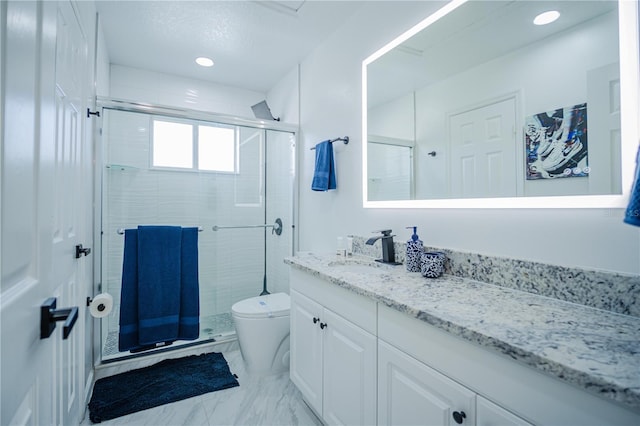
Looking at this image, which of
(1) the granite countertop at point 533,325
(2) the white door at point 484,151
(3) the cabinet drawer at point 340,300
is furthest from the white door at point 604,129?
(3) the cabinet drawer at point 340,300

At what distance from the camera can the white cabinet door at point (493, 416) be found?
2.18 feet

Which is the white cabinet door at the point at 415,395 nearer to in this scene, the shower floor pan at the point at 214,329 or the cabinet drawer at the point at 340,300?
the cabinet drawer at the point at 340,300

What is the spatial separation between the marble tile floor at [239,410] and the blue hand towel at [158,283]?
0.54 metres

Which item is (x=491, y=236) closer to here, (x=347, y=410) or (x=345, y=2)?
(x=347, y=410)

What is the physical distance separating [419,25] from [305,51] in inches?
47.9

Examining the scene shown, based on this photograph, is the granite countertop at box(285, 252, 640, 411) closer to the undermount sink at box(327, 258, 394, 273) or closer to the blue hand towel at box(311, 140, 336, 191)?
the undermount sink at box(327, 258, 394, 273)

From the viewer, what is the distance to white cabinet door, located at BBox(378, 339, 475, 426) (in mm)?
785

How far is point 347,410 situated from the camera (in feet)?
4.04

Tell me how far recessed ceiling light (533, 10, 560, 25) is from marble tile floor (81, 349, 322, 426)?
6.69ft

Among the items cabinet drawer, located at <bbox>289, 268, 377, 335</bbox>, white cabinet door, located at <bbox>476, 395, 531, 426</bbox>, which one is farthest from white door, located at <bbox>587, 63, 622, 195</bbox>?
cabinet drawer, located at <bbox>289, 268, 377, 335</bbox>

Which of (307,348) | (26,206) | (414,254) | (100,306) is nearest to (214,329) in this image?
(100,306)

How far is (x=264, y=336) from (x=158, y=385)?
2.34ft

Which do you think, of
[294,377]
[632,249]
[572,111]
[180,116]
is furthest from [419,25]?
[294,377]

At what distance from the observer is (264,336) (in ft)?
6.43
